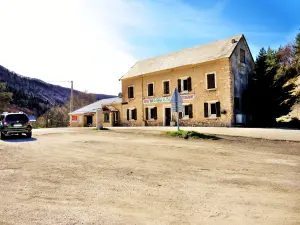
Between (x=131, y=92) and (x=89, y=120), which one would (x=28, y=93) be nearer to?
(x=89, y=120)

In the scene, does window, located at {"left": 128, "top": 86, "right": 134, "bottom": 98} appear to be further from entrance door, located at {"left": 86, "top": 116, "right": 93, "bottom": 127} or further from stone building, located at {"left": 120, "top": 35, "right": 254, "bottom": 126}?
entrance door, located at {"left": 86, "top": 116, "right": 93, "bottom": 127}

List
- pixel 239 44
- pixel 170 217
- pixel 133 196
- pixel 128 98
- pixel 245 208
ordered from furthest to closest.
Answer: pixel 128 98 → pixel 239 44 → pixel 133 196 → pixel 245 208 → pixel 170 217

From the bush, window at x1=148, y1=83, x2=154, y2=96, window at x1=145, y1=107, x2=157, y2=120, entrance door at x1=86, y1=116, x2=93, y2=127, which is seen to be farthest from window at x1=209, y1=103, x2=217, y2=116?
entrance door at x1=86, y1=116, x2=93, y2=127

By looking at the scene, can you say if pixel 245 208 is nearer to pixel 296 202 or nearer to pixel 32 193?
pixel 296 202

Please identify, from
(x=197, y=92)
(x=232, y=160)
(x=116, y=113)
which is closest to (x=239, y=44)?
(x=197, y=92)

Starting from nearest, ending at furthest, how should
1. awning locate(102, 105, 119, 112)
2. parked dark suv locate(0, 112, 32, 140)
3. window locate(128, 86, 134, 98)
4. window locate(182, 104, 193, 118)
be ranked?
parked dark suv locate(0, 112, 32, 140), window locate(182, 104, 193, 118), window locate(128, 86, 134, 98), awning locate(102, 105, 119, 112)

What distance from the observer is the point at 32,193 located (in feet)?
14.8

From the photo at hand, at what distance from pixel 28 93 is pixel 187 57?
2504 inches

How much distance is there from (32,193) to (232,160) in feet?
17.8

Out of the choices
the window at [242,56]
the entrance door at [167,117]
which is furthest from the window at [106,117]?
the window at [242,56]

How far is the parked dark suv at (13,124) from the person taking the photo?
47.9 ft

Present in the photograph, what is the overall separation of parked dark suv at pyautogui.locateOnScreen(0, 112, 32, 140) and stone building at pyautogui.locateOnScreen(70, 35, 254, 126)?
14109 mm

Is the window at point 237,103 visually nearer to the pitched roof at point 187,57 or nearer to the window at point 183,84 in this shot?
the pitched roof at point 187,57

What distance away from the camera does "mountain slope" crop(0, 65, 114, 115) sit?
6829 centimetres
